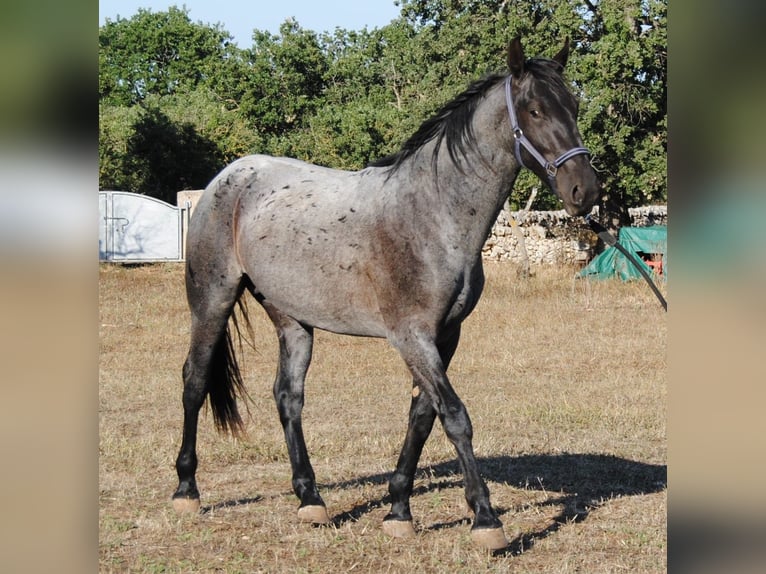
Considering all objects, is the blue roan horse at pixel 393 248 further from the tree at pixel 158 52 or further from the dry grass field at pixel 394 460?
the tree at pixel 158 52

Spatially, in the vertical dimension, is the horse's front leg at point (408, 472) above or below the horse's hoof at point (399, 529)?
above

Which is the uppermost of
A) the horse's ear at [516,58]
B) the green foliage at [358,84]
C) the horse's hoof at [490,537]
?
the green foliage at [358,84]

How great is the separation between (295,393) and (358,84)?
37.4 metres

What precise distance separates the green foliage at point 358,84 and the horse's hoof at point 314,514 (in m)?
8.78

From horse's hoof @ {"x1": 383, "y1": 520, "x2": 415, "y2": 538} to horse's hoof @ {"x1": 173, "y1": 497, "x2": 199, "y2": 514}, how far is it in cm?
124

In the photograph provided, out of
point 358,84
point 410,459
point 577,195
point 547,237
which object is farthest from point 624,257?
point 358,84

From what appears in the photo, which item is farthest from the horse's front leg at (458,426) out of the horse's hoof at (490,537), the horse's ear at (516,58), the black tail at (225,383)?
the black tail at (225,383)

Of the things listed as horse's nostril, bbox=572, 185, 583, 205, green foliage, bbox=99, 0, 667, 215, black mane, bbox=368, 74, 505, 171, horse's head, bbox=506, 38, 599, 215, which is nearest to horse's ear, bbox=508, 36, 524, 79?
horse's head, bbox=506, 38, 599, 215

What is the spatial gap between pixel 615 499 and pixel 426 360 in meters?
1.95

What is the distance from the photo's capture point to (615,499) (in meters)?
5.53

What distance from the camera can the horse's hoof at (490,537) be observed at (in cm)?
432
